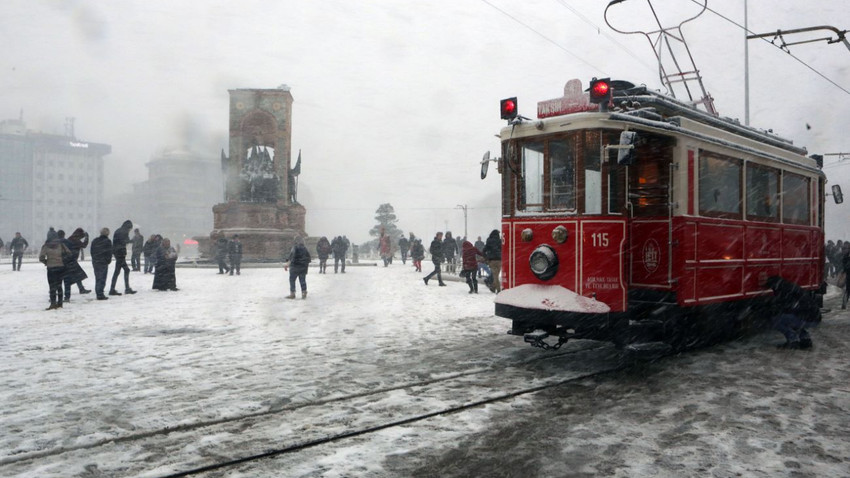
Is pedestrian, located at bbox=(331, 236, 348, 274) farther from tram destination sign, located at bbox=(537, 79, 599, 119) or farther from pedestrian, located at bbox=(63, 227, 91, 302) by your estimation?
tram destination sign, located at bbox=(537, 79, 599, 119)

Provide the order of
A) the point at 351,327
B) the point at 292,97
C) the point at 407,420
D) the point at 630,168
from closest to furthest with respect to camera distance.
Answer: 1. the point at 407,420
2. the point at 630,168
3. the point at 351,327
4. the point at 292,97

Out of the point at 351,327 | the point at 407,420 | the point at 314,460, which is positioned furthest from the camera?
the point at 351,327

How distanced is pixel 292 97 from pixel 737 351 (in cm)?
3451

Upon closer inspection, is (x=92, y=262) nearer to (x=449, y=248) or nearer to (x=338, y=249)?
(x=449, y=248)

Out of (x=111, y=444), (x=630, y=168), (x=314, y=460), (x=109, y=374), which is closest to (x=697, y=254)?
(x=630, y=168)

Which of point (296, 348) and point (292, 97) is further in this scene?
Answer: point (292, 97)

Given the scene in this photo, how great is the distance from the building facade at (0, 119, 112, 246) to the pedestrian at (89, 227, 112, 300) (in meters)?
132

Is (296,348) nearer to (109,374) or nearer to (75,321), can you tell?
(109,374)

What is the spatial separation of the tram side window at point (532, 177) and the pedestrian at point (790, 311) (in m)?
4.19

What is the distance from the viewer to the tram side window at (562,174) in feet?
24.6

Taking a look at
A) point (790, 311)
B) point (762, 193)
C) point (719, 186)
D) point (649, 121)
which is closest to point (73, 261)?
point (649, 121)

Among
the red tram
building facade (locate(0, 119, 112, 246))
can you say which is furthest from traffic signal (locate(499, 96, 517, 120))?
building facade (locate(0, 119, 112, 246))

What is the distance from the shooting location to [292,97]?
127 feet

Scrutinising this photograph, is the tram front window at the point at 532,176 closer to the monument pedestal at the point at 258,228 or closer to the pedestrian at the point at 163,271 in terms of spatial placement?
the pedestrian at the point at 163,271
